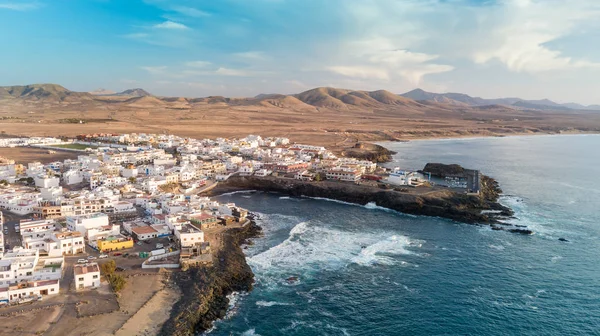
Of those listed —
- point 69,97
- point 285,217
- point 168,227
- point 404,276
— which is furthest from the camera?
point 69,97

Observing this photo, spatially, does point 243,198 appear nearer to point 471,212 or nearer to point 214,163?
point 214,163

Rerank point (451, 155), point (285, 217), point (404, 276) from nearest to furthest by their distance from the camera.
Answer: point (404, 276), point (285, 217), point (451, 155)

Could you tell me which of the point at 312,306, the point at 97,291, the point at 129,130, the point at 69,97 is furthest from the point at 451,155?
the point at 69,97

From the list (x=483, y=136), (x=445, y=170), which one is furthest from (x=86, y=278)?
(x=483, y=136)

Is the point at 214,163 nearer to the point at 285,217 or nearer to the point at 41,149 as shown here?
the point at 285,217

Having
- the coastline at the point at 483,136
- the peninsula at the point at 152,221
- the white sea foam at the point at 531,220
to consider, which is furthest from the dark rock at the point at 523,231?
the coastline at the point at 483,136

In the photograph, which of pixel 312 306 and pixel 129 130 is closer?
pixel 312 306

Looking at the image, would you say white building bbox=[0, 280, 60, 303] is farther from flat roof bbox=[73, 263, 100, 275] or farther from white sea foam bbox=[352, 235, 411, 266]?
white sea foam bbox=[352, 235, 411, 266]
